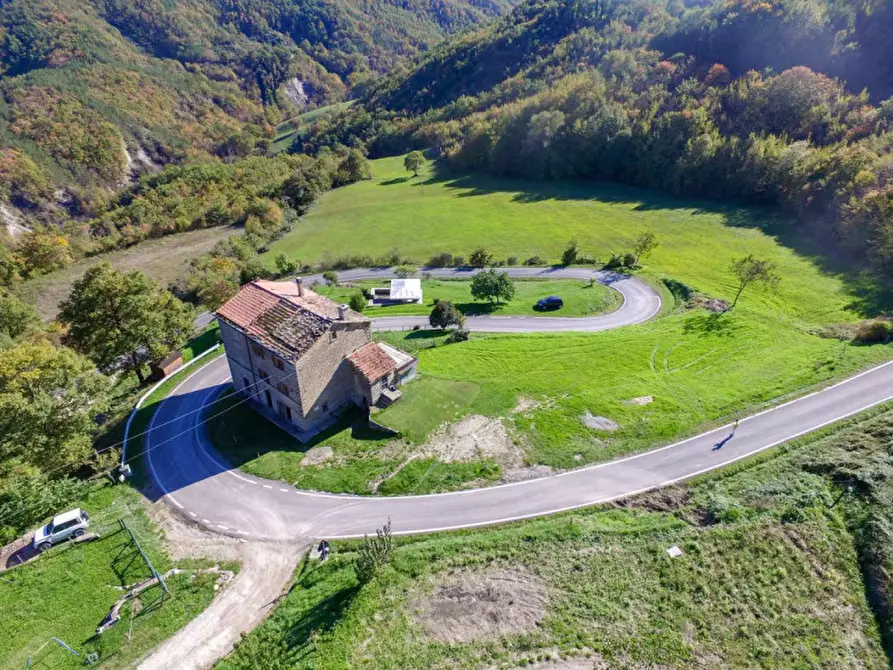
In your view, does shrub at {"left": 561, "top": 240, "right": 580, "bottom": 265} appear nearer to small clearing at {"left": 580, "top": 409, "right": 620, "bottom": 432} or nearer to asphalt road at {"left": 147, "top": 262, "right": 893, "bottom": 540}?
asphalt road at {"left": 147, "top": 262, "right": 893, "bottom": 540}

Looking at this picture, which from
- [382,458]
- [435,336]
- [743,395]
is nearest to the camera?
[382,458]

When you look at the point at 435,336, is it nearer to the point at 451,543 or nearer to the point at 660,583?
the point at 451,543

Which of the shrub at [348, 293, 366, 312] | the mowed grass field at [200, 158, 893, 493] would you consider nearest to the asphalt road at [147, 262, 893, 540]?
the mowed grass field at [200, 158, 893, 493]

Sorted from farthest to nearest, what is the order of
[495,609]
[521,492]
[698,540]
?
1. [521,492]
2. [698,540]
3. [495,609]

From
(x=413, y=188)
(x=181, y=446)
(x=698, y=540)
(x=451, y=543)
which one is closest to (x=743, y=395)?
(x=698, y=540)

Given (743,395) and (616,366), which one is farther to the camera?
(616,366)

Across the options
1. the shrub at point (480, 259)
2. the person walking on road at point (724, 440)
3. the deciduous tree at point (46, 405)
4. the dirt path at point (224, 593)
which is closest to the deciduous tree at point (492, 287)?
the shrub at point (480, 259)

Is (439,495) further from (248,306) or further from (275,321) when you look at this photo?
(248,306)
